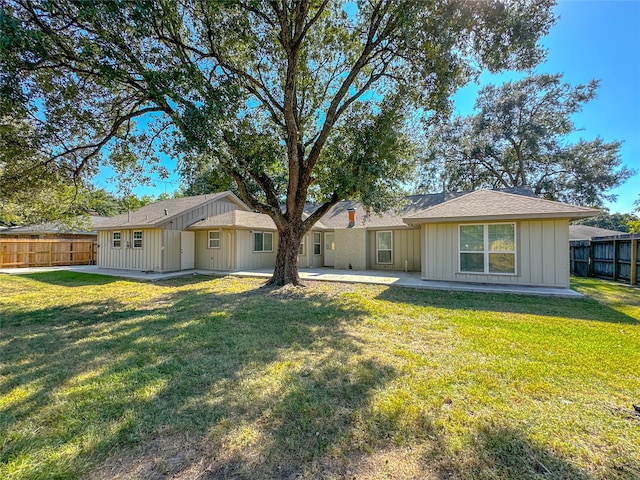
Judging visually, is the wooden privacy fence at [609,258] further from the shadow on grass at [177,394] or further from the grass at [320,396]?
the shadow on grass at [177,394]

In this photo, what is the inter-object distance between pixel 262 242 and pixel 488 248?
1042cm

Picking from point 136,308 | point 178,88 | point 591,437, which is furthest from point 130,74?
point 591,437

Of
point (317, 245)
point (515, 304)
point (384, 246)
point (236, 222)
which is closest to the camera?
point (515, 304)

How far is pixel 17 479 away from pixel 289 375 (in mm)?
2270

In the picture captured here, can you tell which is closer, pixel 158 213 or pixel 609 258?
pixel 609 258

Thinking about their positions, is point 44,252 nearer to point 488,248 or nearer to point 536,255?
point 488,248

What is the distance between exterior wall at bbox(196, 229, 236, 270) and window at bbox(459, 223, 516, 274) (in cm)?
988

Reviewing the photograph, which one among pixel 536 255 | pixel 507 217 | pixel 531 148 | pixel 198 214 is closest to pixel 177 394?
pixel 507 217

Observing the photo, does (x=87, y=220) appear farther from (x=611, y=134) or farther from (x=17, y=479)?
(x=611, y=134)

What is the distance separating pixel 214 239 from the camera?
14617 millimetres

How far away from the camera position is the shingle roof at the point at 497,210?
824cm

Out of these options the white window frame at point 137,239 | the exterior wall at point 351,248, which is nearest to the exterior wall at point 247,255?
the exterior wall at point 351,248

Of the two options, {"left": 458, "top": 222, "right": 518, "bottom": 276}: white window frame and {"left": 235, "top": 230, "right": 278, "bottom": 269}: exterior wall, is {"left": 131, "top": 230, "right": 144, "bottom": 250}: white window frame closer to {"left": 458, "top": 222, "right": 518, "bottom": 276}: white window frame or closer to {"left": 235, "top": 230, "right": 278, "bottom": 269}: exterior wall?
{"left": 235, "top": 230, "right": 278, "bottom": 269}: exterior wall

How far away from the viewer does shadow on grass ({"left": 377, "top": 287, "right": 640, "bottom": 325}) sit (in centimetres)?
625
